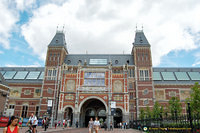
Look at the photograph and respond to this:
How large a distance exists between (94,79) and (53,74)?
13.1 m

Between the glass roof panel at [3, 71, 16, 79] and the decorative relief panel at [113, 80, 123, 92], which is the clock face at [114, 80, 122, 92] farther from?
the glass roof panel at [3, 71, 16, 79]

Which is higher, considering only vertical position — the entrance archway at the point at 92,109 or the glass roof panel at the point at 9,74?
the glass roof panel at the point at 9,74

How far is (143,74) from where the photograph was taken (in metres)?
43.1

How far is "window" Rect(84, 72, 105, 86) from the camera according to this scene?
38.0 meters

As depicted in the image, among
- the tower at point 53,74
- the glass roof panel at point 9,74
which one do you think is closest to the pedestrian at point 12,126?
the tower at point 53,74

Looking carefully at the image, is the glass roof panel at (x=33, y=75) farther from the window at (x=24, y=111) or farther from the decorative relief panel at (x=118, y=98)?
the decorative relief panel at (x=118, y=98)

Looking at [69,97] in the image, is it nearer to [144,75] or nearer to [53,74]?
[53,74]

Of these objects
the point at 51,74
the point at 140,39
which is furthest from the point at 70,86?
the point at 140,39

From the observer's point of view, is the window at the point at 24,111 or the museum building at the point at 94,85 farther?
the window at the point at 24,111

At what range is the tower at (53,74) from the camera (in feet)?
135

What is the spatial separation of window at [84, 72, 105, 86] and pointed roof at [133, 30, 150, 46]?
15598 millimetres

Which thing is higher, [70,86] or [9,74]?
[9,74]

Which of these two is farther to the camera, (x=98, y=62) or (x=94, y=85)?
(x=98, y=62)

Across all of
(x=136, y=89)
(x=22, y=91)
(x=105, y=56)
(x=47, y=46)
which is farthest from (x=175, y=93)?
(x=22, y=91)
